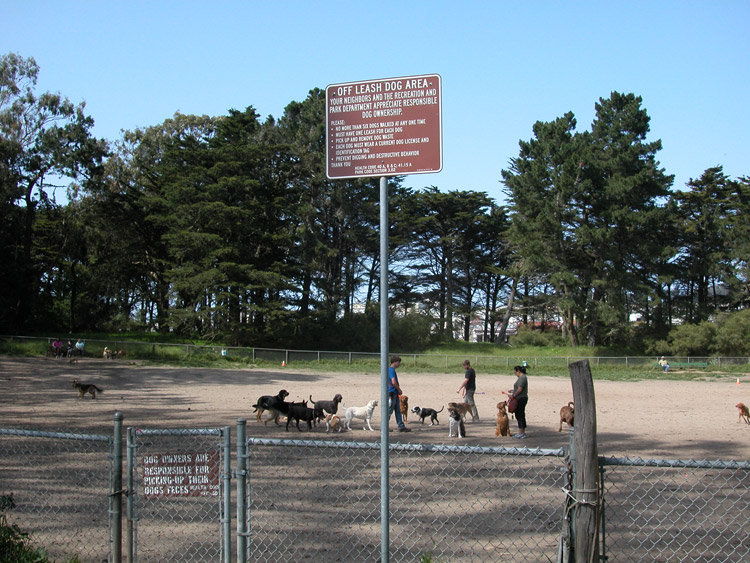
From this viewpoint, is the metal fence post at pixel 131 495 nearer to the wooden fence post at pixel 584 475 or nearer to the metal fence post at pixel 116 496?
the metal fence post at pixel 116 496

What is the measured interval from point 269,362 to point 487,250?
36931 mm

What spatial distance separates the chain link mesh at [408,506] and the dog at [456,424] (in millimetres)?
2575

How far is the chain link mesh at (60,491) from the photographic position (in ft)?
19.8

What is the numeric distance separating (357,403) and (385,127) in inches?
688

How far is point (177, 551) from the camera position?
6.11m

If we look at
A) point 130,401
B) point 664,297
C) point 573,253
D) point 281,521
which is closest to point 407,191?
point 573,253

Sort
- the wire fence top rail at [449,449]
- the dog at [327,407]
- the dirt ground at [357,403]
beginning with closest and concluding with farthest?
1. the wire fence top rail at [449,449]
2. the dirt ground at [357,403]
3. the dog at [327,407]

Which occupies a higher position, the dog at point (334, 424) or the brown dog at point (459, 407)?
the brown dog at point (459, 407)

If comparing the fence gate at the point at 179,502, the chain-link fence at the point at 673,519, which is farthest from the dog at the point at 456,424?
the fence gate at the point at 179,502

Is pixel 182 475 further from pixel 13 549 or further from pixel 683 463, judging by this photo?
pixel 683 463

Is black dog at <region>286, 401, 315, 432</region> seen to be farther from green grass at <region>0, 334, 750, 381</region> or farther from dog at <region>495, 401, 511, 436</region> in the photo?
green grass at <region>0, 334, 750, 381</region>

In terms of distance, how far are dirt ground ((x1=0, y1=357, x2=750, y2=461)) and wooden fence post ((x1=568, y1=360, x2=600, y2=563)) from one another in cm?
820

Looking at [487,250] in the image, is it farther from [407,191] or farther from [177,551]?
[177,551]

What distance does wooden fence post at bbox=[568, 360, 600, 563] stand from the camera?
12.5 ft
